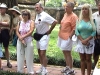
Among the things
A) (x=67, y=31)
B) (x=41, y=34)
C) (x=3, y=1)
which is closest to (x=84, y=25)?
(x=67, y=31)

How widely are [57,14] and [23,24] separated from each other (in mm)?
12724

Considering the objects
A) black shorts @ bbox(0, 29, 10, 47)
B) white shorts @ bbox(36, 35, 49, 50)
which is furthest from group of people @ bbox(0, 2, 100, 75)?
black shorts @ bbox(0, 29, 10, 47)

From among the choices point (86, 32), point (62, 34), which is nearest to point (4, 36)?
point (62, 34)

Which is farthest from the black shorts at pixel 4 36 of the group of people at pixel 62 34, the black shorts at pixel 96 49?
the black shorts at pixel 96 49

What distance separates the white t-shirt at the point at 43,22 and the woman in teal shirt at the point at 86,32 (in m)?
0.76

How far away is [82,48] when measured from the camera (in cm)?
670

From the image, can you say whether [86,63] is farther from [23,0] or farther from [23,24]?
[23,0]

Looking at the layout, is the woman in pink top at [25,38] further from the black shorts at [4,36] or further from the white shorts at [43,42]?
the black shorts at [4,36]

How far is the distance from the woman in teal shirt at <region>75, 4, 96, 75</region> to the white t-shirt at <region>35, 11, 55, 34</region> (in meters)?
0.76

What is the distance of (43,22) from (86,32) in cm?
109

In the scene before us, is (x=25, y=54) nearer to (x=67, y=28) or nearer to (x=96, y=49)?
(x=67, y=28)

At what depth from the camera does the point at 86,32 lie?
663 centimetres

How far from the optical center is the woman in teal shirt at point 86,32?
656 centimetres

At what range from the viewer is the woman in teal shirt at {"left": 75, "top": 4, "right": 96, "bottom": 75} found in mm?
6562
